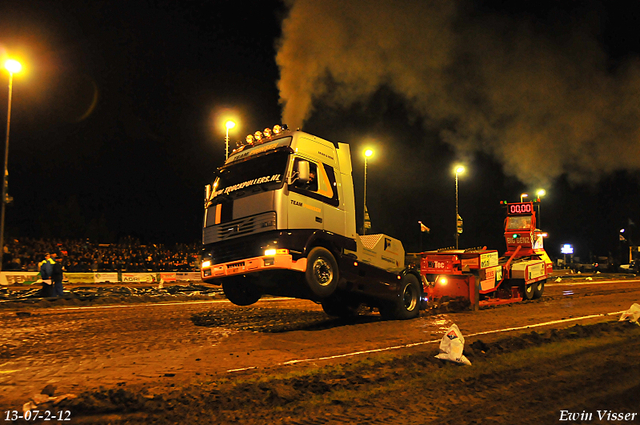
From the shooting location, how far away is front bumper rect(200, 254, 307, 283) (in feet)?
29.4

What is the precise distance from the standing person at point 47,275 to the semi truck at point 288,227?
8192 mm

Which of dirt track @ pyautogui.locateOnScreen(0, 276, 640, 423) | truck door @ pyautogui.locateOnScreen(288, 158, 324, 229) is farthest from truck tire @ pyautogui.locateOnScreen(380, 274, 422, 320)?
truck door @ pyautogui.locateOnScreen(288, 158, 324, 229)

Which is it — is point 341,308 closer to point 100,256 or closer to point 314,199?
point 314,199

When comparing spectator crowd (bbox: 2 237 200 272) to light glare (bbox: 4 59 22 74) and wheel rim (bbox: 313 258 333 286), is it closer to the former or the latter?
light glare (bbox: 4 59 22 74)

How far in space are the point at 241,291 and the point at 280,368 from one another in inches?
183

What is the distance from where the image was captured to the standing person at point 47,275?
15.8 m

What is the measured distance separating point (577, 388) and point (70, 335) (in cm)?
870

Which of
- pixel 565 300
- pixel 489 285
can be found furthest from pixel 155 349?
pixel 565 300

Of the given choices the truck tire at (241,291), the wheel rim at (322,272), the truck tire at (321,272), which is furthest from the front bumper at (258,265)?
the truck tire at (241,291)

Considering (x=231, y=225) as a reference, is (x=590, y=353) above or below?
below

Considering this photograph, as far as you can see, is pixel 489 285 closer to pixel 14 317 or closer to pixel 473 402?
pixel 473 402

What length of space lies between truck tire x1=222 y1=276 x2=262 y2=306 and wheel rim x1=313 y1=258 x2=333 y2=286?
1714 millimetres

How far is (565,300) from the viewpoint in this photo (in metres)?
18.0

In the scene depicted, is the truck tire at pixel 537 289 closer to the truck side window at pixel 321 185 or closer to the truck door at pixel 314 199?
the truck door at pixel 314 199
